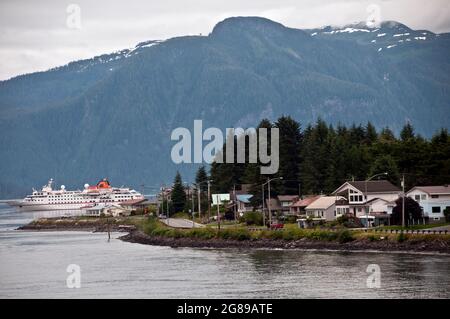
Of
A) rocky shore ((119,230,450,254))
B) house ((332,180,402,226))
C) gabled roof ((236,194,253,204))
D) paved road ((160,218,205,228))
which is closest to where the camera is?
rocky shore ((119,230,450,254))

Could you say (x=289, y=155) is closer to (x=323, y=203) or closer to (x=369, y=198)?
(x=323, y=203)

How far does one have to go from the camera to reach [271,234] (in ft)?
264

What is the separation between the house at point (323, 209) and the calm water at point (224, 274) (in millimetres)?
13802

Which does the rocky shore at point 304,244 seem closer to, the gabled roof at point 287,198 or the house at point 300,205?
the house at point 300,205

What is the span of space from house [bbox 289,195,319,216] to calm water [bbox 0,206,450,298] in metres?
17.4

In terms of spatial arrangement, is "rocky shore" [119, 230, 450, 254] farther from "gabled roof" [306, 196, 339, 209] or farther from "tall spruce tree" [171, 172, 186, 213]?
"tall spruce tree" [171, 172, 186, 213]

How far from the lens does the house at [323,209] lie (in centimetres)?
8925

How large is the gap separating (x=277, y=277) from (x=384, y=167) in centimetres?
4052

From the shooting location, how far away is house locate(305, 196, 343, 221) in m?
89.2

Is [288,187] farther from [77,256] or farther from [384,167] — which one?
[77,256]

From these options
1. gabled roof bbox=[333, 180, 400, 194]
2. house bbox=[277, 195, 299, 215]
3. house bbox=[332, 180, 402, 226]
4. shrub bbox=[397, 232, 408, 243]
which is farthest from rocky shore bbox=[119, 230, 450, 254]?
house bbox=[277, 195, 299, 215]

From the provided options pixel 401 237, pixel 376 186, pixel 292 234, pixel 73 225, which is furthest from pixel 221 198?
pixel 401 237
